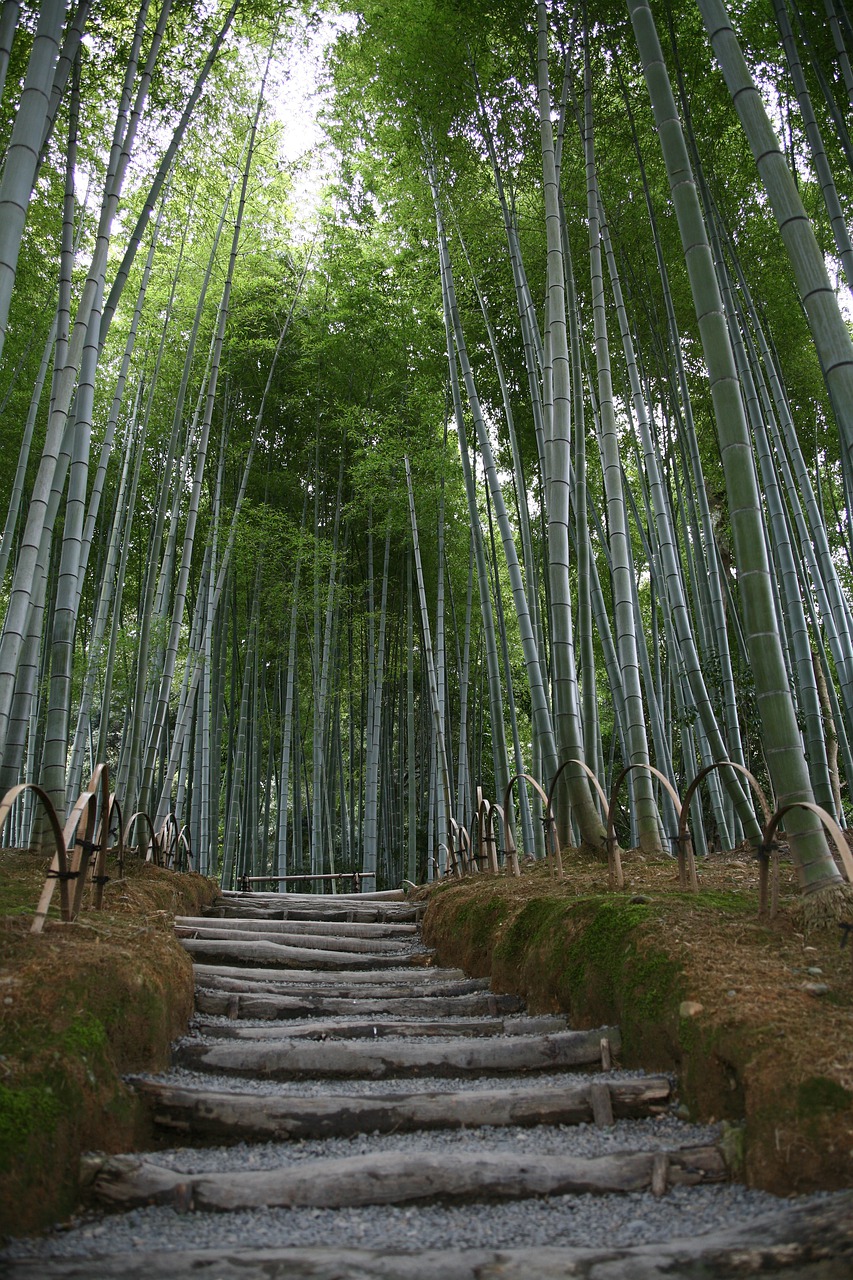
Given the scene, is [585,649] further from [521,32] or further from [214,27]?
[214,27]

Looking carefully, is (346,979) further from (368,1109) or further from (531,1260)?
(531,1260)

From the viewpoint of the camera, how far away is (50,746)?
10.2 feet

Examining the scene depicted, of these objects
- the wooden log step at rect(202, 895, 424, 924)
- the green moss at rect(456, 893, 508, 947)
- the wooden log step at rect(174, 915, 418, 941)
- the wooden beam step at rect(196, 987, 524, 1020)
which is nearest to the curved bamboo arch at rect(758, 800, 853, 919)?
the wooden beam step at rect(196, 987, 524, 1020)

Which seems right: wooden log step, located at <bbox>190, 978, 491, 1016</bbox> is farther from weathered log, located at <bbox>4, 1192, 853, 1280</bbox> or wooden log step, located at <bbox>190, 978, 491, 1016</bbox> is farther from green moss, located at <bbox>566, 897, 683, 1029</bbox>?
weathered log, located at <bbox>4, 1192, 853, 1280</bbox>

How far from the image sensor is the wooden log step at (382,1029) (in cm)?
228

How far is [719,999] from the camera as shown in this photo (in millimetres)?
1584

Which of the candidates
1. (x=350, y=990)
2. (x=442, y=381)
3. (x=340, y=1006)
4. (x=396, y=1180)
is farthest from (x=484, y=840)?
(x=442, y=381)

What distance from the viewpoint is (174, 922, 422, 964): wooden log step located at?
11.6ft

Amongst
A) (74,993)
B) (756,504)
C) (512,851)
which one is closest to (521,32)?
(756,504)

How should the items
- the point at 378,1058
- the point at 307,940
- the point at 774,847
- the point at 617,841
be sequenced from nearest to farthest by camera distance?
the point at 774,847 → the point at 378,1058 → the point at 617,841 → the point at 307,940

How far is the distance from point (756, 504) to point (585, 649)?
6.69ft

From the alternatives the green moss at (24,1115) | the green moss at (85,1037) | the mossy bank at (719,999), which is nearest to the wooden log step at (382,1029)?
the mossy bank at (719,999)

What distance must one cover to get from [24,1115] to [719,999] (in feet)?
4.07

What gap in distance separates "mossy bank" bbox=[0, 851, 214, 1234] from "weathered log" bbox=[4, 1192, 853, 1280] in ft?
0.58
